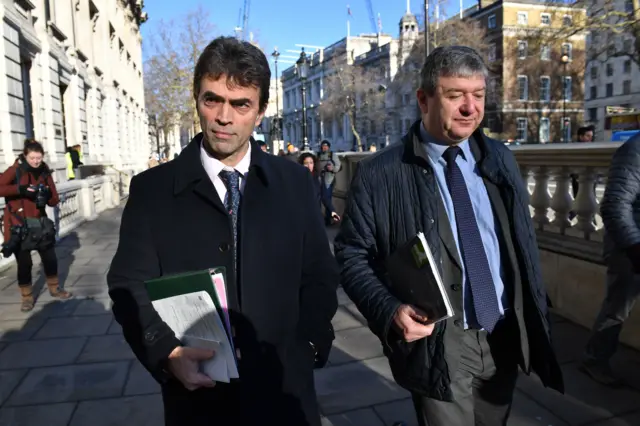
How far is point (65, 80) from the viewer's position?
16.1 m

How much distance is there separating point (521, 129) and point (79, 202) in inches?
1951

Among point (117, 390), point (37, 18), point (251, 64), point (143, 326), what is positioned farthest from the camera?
point (37, 18)

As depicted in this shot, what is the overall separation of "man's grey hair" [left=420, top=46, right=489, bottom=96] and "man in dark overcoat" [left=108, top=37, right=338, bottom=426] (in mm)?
663

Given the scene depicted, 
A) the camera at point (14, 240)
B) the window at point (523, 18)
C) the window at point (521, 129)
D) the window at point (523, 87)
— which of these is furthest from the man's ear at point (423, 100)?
the window at point (523, 18)

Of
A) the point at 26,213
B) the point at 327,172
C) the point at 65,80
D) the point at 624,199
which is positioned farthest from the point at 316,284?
the point at 65,80

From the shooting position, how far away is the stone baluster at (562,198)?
4719mm

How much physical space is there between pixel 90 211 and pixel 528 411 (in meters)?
13.1

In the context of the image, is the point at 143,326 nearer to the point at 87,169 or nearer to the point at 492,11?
the point at 87,169

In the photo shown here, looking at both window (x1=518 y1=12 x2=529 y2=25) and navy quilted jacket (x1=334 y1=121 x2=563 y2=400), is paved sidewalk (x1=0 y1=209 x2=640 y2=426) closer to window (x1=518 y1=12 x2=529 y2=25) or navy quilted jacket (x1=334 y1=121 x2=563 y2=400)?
navy quilted jacket (x1=334 y1=121 x2=563 y2=400)

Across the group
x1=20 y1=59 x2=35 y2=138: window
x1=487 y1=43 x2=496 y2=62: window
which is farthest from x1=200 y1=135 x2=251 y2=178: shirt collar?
x1=487 y1=43 x2=496 y2=62: window

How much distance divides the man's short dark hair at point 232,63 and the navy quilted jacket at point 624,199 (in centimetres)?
215

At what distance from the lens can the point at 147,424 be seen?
10.6 feet

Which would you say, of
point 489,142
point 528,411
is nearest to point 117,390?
point 528,411

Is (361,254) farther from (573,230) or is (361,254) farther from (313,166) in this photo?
(313,166)
